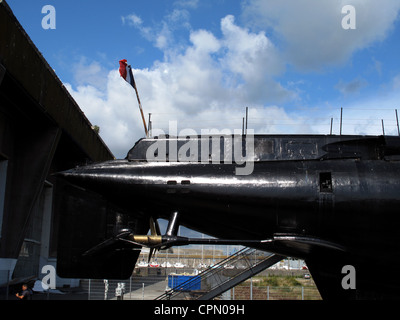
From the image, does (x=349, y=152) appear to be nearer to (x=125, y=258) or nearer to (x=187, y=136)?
(x=187, y=136)

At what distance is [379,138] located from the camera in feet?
25.7

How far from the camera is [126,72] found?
1198cm

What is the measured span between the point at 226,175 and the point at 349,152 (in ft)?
8.04

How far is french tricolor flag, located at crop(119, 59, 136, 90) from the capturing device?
39.0 ft

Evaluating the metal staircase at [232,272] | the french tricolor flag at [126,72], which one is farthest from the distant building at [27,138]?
the metal staircase at [232,272]

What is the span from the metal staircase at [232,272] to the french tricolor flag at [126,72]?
822 centimetres

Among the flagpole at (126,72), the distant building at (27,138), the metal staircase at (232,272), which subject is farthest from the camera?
the metal staircase at (232,272)

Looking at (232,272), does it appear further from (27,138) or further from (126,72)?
(27,138)

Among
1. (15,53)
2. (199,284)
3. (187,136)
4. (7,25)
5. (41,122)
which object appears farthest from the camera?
(41,122)

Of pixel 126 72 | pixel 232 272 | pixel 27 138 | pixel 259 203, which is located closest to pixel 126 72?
pixel 126 72

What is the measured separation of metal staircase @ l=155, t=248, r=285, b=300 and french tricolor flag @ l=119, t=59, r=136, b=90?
8.22 m

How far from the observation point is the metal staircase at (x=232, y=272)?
15.6 meters

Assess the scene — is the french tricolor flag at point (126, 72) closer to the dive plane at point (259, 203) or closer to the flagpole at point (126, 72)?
the flagpole at point (126, 72)

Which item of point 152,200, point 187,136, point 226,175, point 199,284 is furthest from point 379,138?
point 199,284
